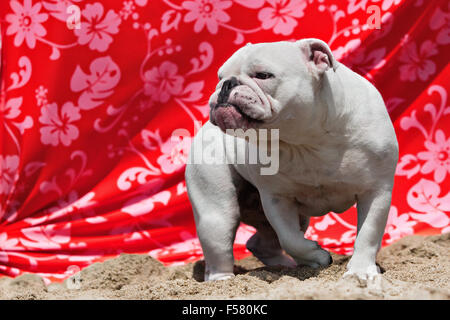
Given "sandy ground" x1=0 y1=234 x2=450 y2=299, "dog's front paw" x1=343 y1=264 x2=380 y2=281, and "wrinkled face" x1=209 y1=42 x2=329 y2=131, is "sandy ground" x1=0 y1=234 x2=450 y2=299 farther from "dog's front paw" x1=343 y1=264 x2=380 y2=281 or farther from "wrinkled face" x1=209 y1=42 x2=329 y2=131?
"wrinkled face" x1=209 y1=42 x2=329 y2=131

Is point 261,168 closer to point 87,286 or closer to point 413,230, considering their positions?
point 87,286

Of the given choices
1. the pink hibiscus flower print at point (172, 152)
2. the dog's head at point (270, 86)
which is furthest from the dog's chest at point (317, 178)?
the pink hibiscus flower print at point (172, 152)

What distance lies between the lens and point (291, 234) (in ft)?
4.96

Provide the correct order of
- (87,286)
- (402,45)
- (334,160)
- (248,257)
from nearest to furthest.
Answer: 1. (334,160)
2. (87,286)
3. (248,257)
4. (402,45)

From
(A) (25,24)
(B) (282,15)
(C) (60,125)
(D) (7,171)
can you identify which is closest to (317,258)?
(B) (282,15)

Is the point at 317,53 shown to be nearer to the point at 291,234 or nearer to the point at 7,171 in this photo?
the point at 291,234

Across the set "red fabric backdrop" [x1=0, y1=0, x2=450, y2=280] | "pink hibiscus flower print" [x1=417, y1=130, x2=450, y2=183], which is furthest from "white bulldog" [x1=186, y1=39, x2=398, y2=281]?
"pink hibiscus flower print" [x1=417, y1=130, x2=450, y2=183]

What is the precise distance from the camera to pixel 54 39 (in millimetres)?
2395

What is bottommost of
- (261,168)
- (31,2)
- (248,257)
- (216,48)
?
(248,257)

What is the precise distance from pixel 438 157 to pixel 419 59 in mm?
396

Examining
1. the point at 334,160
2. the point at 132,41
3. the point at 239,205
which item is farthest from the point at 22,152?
the point at 334,160

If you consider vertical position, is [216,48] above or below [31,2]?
below

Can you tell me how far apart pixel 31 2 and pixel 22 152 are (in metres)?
0.61

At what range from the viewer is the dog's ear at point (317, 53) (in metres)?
1.34
